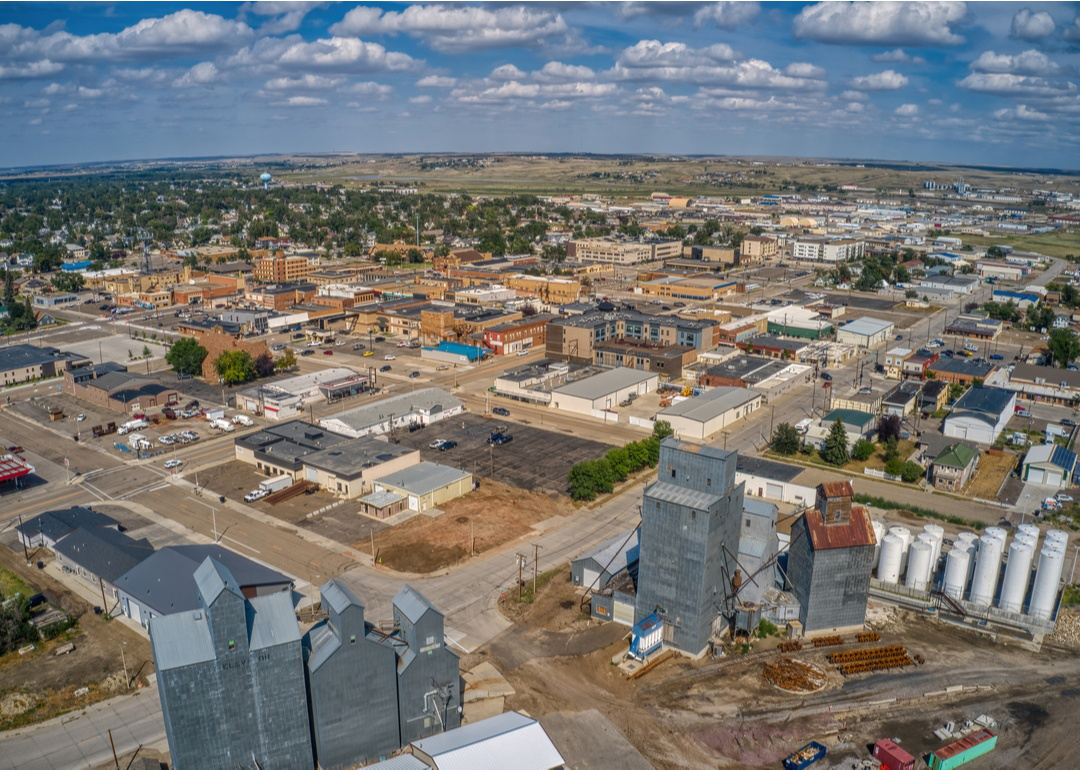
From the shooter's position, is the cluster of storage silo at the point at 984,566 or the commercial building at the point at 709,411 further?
the commercial building at the point at 709,411

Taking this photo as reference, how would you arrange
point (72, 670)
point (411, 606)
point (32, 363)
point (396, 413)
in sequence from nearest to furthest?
point (411, 606), point (72, 670), point (396, 413), point (32, 363)

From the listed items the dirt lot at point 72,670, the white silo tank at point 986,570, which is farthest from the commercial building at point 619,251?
the dirt lot at point 72,670

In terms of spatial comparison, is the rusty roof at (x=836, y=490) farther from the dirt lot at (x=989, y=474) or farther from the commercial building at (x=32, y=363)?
the commercial building at (x=32, y=363)

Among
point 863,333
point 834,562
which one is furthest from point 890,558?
point 863,333

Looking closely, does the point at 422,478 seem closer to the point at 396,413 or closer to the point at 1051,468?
the point at 396,413

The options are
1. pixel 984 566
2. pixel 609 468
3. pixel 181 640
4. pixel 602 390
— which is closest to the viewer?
pixel 181 640

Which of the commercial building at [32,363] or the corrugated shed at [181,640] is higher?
the corrugated shed at [181,640]

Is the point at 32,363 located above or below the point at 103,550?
below

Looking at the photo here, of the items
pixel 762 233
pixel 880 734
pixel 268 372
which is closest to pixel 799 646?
pixel 880 734
